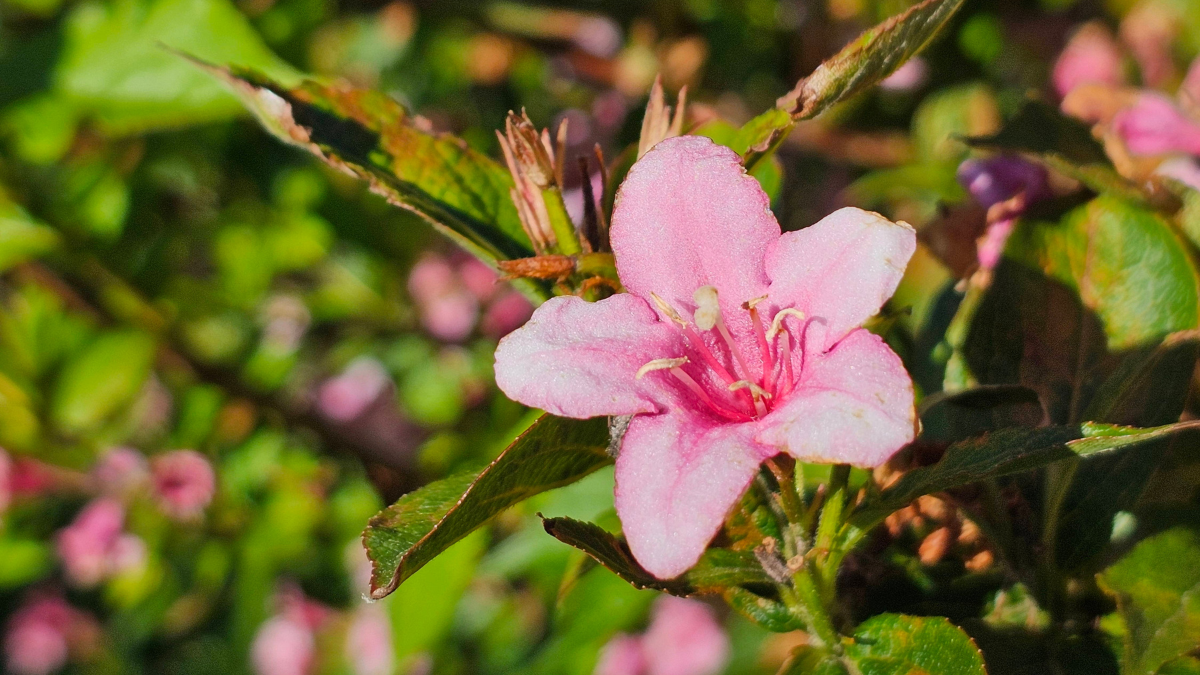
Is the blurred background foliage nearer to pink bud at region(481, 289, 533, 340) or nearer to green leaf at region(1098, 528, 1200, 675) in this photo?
pink bud at region(481, 289, 533, 340)

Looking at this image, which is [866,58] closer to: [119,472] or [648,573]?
[648,573]

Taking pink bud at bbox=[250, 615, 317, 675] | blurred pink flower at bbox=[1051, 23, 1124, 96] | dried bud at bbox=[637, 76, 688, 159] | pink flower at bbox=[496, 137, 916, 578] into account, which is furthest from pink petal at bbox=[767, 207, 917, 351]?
pink bud at bbox=[250, 615, 317, 675]

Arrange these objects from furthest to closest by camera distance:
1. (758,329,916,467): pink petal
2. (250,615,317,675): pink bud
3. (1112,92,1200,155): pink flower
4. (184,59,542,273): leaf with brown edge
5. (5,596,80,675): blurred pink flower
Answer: (5,596,80,675): blurred pink flower
(250,615,317,675): pink bud
(1112,92,1200,155): pink flower
(184,59,542,273): leaf with brown edge
(758,329,916,467): pink petal

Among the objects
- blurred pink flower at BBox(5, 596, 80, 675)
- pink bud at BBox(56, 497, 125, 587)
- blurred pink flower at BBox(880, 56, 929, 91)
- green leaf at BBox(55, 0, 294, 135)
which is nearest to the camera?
green leaf at BBox(55, 0, 294, 135)

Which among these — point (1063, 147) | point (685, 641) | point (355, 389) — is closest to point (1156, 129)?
point (1063, 147)

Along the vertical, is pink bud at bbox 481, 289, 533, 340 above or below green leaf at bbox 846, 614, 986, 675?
below

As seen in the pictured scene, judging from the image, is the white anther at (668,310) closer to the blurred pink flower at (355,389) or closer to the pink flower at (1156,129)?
the pink flower at (1156,129)

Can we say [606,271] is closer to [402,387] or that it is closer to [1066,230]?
[1066,230]

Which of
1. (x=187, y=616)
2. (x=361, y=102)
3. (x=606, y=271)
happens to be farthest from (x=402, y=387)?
(x=606, y=271)
